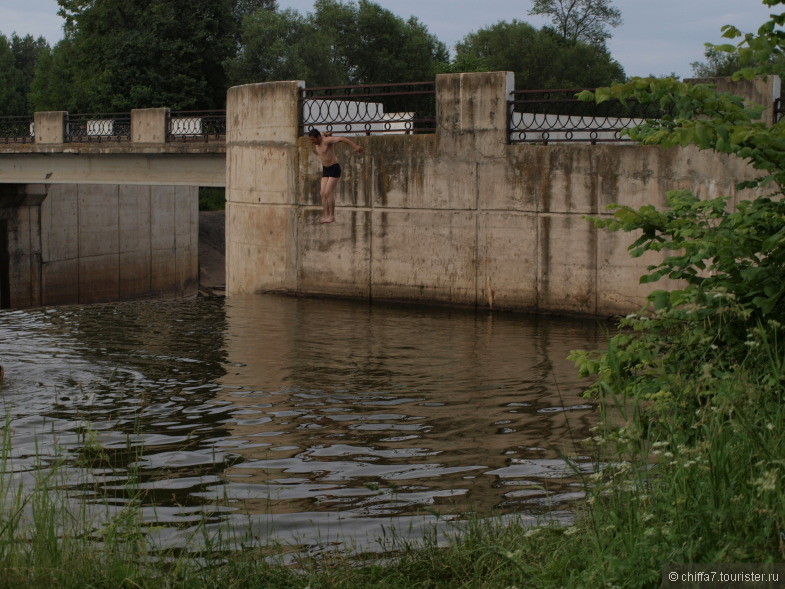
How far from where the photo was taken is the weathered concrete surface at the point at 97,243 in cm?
3297

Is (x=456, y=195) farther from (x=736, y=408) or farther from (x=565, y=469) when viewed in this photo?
(x=736, y=408)

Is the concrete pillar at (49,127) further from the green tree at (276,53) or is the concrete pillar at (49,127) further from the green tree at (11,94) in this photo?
the green tree at (11,94)

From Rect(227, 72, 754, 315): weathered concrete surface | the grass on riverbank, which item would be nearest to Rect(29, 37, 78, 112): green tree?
Rect(227, 72, 754, 315): weathered concrete surface

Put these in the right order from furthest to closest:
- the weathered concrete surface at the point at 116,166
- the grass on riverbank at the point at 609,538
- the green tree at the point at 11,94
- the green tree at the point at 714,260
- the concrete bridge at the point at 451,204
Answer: the green tree at the point at 11,94, the weathered concrete surface at the point at 116,166, the concrete bridge at the point at 451,204, the green tree at the point at 714,260, the grass on riverbank at the point at 609,538

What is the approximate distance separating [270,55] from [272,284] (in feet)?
125

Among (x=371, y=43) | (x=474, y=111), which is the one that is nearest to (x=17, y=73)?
(x=371, y=43)

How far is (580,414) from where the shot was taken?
31.2 ft

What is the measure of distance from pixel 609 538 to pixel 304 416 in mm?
5103

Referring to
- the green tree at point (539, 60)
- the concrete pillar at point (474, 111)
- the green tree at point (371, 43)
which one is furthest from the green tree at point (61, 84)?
the concrete pillar at point (474, 111)

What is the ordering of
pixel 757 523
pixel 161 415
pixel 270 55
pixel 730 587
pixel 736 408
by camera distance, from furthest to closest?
pixel 270 55
pixel 161 415
pixel 736 408
pixel 757 523
pixel 730 587

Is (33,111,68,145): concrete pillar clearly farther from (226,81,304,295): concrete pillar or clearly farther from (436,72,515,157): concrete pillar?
(436,72,515,157): concrete pillar

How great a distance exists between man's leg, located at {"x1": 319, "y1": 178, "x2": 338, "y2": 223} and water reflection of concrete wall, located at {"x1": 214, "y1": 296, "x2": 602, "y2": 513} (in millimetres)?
2652

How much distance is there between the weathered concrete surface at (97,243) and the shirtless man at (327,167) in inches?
677

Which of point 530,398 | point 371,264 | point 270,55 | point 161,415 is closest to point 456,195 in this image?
point 371,264
